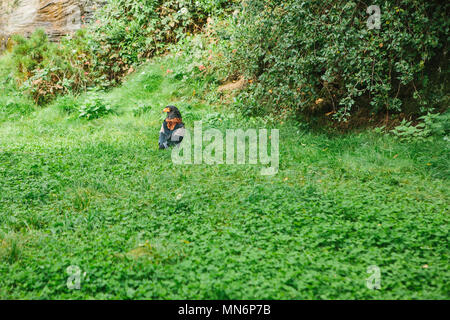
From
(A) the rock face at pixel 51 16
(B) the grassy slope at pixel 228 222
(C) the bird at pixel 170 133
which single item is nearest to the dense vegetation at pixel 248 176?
(B) the grassy slope at pixel 228 222

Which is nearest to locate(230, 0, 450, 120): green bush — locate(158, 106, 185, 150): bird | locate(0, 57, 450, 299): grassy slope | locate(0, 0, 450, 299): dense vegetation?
locate(0, 0, 450, 299): dense vegetation

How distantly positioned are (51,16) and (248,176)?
12.5 m

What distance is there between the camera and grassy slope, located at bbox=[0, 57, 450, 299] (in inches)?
116

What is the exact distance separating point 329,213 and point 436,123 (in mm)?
3197

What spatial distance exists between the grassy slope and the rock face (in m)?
8.58

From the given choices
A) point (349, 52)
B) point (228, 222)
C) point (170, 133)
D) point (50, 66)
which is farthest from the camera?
point (50, 66)

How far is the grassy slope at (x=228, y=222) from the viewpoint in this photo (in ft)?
9.70

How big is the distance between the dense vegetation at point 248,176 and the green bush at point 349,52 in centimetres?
3

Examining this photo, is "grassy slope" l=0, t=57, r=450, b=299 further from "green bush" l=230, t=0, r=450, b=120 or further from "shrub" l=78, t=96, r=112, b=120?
"shrub" l=78, t=96, r=112, b=120

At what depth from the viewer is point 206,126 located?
803cm

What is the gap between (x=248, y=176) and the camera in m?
5.47

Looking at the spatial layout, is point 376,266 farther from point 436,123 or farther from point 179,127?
point 179,127

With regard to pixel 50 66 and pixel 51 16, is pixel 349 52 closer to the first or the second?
pixel 50 66

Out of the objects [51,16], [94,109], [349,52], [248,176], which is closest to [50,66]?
[94,109]
